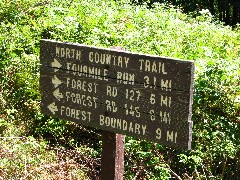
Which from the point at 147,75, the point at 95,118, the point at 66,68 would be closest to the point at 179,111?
the point at 147,75

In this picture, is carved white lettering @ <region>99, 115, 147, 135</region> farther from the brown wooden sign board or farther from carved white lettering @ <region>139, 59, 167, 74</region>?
carved white lettering @ <region>139, 59, 167, 74</region>

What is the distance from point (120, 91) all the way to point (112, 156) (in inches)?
22.1

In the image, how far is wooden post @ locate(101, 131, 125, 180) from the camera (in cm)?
347

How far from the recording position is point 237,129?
4902 millimetres

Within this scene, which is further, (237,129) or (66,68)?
(237,129)

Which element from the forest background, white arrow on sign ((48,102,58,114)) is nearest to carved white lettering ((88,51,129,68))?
white arrow on sign ((48,102,58,114))

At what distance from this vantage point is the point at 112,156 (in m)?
3.48

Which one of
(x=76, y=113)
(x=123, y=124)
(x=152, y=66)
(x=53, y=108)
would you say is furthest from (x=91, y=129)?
(x=152, y=66)

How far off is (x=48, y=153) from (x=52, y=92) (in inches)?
60.7

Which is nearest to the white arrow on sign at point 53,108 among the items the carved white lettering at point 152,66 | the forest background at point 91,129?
the carved white lettering at point 152,66

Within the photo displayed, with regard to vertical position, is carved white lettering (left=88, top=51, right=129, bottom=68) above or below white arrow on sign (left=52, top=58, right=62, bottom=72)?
above

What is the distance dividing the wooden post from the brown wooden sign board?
144 millimetres

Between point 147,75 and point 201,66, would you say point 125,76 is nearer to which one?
point 147,75

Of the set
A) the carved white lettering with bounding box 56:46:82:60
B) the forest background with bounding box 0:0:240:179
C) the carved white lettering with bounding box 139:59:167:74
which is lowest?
the forest background with bounding box 0:0:240:179
